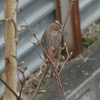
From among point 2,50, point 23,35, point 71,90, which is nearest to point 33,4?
point 23,35

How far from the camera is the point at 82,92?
2.89 m

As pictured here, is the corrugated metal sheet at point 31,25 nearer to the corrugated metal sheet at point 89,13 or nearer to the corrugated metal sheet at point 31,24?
the corrugated metal sheet at point 31,24

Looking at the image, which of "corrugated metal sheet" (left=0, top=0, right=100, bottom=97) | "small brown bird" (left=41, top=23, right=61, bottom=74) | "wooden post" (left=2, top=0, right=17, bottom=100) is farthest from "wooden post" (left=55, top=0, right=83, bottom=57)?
"wooden post" (left=2, top=0, right=17, bottom=100)

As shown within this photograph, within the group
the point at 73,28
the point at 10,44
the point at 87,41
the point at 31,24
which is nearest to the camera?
the point at 10,44

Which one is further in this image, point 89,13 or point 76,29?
point 89,13

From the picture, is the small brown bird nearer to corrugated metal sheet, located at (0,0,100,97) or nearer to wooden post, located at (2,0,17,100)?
corrugated metal sheet, located at (0,0,100,97)

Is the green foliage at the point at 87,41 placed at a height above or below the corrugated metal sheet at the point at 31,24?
below

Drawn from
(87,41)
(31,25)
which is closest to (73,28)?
(87,41)

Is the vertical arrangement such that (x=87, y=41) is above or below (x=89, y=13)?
below

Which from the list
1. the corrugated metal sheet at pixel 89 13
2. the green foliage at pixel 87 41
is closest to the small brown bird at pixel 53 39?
the green foliage at pixel 87 41

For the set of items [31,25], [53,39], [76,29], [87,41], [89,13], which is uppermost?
[31,25]

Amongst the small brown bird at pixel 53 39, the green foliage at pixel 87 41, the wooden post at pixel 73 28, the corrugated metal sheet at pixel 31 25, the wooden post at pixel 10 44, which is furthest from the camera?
the green foliage at pixel 87 41

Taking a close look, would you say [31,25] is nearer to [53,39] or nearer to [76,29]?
[53,39]

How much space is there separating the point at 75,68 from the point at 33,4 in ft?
3.75
